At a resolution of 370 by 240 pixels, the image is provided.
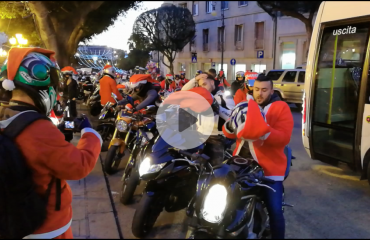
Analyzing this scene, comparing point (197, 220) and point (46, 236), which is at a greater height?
point (46, 236)

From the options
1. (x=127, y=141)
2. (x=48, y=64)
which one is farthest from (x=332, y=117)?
(x=48, y=64)

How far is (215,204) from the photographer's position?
2242 mm

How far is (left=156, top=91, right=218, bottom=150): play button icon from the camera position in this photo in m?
3.58

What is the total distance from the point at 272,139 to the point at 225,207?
74 centimetres

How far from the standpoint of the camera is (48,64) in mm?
1828

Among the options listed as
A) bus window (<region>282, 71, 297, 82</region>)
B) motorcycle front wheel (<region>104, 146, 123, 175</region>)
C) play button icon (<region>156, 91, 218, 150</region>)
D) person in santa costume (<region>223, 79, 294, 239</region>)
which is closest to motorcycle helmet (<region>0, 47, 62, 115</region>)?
person in santa costume (<region>223, 79, 294, 239</region>)

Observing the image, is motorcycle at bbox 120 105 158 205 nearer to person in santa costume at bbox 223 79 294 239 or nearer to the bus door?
person in santa costume at bbox 223 79 294 239

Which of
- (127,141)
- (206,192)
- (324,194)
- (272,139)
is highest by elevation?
(272,139)

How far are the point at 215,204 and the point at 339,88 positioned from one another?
13.5ft

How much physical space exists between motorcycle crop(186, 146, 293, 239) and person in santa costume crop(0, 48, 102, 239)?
0.80 m

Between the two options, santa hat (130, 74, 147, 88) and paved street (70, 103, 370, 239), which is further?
santa hat (130, 74, 147, 88)

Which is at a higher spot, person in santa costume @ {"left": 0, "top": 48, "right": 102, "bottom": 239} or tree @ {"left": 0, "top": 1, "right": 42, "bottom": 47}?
tree @ {"left": 0, "top": 1, "right": 42, "bottom": 47}

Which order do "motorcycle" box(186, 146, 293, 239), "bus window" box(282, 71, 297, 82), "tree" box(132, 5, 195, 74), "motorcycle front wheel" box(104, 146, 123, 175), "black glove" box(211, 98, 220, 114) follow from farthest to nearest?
1. "tree" box(132, 5, 195, 74)
2. "bus window" box(282, 71, 297, 82)
3. "motorcycle front wheel" box(104, 146, 123, 175)
4. "black glove" box(211, 98, 220, 114)
5. "motorcycle" box(186, 146, 293, 239)

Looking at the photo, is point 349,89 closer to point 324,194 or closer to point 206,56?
point 324,194
